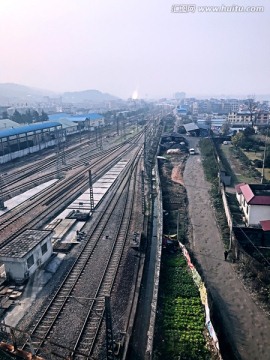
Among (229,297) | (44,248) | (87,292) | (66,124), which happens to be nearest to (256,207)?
(229,297)

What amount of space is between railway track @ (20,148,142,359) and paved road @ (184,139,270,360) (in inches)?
133

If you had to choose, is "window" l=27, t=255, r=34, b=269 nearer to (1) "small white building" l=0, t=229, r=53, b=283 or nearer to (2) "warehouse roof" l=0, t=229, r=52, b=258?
(1) "small white building" l=0, t=229, r=53, b=283

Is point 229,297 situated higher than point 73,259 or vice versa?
point 73,259

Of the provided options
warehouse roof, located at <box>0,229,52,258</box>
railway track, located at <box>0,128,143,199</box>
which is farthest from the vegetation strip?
railway track, located at <box>0,128,143,199</box>

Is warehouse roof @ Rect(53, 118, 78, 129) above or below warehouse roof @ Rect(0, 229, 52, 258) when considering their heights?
above

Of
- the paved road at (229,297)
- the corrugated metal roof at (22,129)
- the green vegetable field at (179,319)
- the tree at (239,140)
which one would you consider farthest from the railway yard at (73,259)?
the tree at (239,140)

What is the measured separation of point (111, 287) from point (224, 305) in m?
3.62

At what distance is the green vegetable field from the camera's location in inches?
330

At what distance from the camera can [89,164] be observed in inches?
1208

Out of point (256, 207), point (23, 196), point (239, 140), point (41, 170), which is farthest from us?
point (239, 140)

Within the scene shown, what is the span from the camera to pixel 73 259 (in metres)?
13.0

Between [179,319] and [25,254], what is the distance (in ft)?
17.9

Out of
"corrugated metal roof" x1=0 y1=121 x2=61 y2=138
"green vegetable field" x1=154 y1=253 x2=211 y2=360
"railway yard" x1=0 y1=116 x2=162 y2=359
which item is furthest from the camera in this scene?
"corrugated metal roof" x1=0 y1=121 x2=61 y2=138

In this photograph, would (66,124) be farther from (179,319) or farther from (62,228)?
(179,319)
